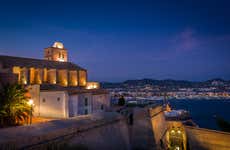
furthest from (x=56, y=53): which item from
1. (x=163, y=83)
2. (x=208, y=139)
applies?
(x=163, y=83)

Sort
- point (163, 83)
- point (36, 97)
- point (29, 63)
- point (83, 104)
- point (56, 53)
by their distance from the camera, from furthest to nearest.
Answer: point (163, 83) < point (56, 53) < point (29, 63) < point (36, 97) < point (83, 104)

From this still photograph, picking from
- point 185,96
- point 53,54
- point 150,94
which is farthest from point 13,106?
point 185,96

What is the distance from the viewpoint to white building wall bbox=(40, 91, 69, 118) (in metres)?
16.3

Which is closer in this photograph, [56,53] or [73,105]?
[73,105]

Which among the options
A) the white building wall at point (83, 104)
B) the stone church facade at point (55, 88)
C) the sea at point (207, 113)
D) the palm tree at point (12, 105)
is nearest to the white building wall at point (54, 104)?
the stone church facade at point (55, 88)

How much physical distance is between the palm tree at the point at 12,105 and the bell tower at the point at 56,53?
78.2 feet

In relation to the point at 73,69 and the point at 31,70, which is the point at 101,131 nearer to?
the point at 31,70

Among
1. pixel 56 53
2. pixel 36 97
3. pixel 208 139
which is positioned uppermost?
pixel 56 53

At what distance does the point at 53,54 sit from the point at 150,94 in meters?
77.8

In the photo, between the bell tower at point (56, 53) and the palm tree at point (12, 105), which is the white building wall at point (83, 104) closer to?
the palm tree at point (12, 105)

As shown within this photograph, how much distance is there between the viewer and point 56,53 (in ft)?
118

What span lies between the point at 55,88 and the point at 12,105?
908 cm

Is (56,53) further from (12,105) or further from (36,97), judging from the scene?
(12,105)

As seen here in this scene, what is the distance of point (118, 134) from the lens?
13273 millimetres
